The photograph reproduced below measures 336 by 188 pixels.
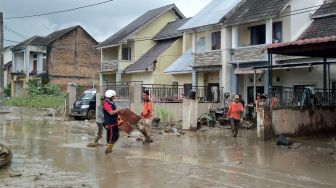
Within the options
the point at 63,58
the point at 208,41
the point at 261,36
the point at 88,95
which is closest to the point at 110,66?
the point at 88,95

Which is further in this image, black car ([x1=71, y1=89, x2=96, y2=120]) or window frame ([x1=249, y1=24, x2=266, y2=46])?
black car ([x1=71, y1=89, x2=96, y2=120])

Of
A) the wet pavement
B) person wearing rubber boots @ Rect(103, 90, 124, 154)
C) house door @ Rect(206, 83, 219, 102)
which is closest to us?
the wet pavement

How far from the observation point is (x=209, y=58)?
2952 cm

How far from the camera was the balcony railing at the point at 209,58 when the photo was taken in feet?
94.4

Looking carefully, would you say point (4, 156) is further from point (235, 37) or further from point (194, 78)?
point (194, 78)

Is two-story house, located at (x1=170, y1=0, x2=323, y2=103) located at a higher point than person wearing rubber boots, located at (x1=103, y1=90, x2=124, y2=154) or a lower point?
higher

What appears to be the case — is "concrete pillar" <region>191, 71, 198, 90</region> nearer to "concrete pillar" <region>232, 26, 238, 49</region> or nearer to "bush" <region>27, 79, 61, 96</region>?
"concrete pillar" <region>232, 26, 238, 49</region>

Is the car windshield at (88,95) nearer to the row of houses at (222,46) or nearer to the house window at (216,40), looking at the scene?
the row of houses at (222,46)

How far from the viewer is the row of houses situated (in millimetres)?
24688

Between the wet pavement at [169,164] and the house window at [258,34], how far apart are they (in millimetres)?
11480

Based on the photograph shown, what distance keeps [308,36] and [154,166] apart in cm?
1552

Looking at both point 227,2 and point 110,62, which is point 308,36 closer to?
point 227,2

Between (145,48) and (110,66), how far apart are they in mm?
3565

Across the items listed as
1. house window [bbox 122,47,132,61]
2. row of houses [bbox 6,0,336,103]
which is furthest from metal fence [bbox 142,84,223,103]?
house window [bbox 122,47,132,61]
